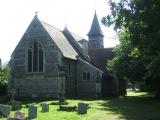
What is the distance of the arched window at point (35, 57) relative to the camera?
150ft

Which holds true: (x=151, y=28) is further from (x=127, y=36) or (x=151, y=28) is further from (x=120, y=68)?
(x=120, y=68)

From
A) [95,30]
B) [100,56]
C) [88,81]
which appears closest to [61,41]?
[88,81]

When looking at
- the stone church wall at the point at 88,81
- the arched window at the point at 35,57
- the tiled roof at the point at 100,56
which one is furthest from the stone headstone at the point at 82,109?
the tiled roof at the point at 100,56

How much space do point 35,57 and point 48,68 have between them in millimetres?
2320

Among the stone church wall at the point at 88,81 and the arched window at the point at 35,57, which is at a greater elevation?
the arched window at the point at 35,57

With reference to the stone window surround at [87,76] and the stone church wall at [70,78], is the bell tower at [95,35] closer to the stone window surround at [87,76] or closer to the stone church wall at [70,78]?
the stone window surround at [87,76]

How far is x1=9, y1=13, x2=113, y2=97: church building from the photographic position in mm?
44728

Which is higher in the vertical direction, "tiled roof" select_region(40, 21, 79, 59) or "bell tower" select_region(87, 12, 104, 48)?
"bell tower" select_region(87, 12, 104, 48)

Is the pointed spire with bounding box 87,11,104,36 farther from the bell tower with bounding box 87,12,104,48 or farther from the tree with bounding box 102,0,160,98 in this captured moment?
the tree with bounding box 102,0,160,98

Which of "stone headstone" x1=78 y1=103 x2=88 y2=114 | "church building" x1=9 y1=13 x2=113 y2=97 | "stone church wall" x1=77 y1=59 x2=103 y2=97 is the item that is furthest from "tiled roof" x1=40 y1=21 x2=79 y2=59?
"stone headstone" x1=78 y1=103 x2=88 y2=114

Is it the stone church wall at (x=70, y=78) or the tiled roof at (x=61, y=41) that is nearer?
the tiled roof at (x=61, y=41)

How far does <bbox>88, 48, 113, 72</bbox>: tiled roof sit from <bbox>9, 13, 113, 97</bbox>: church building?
200 inches

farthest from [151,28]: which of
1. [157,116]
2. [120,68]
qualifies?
[120,68]

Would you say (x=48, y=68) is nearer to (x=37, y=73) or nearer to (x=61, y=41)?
(x=37, y=73)
